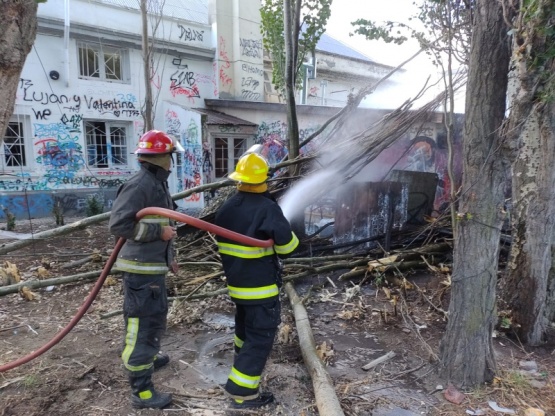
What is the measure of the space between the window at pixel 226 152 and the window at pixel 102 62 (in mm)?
3374

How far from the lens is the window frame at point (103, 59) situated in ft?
35.9

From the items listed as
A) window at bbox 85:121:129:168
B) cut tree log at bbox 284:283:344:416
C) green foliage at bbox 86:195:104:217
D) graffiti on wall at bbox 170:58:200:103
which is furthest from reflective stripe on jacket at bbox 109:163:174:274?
graffiti on wall at bbox 170:58:200:103

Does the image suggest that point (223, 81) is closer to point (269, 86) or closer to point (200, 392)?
point (269, 86)

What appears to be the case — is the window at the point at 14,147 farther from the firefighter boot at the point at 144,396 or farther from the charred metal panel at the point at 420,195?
the firefighter boot at the point at 144,396

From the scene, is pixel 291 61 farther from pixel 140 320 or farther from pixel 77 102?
pixel 77 102

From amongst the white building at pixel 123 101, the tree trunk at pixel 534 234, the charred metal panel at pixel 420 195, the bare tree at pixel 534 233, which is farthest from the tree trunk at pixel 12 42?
the white building at pixel 123 101

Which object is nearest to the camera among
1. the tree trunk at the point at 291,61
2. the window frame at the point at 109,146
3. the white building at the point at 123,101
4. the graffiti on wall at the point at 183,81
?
the tree trunk at the point at 291,61

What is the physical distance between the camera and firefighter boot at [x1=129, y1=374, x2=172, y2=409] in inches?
102

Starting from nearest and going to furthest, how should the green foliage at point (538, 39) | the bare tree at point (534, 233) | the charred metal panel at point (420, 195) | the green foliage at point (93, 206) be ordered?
the green foliage at point (538, 39), the bare tree at point (534, 233), the charred metal panel at point (420, 195), the green foliage at point (93, 206)

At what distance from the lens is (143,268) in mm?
2607

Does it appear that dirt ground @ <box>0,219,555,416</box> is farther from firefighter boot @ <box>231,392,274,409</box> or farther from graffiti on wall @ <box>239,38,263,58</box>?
graffiti on wall @ <box>239,38,263,58</box>

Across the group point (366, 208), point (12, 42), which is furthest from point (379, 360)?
point (12, 42)

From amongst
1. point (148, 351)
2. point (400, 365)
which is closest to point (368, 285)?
point (400, 365)

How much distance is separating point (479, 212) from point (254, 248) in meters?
1.55
